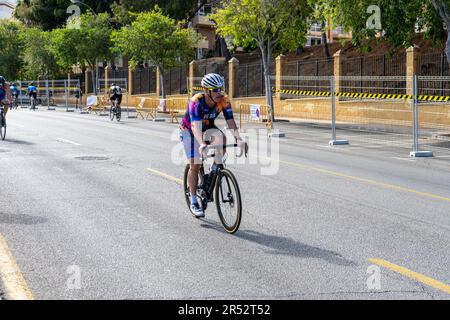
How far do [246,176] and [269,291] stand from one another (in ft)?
24.0

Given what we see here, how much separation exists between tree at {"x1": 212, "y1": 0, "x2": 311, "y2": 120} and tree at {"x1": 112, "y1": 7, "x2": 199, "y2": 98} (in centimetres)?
970

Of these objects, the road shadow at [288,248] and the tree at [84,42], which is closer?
the road shadow at [288,248]

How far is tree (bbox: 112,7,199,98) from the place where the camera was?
42.3m

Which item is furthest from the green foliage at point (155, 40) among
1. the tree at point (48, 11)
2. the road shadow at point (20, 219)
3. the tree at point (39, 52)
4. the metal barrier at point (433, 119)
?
the road shadow at point (20, 219)

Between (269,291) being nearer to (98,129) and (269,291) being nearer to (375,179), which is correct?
(375,179)

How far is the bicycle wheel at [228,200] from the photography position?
308 inches

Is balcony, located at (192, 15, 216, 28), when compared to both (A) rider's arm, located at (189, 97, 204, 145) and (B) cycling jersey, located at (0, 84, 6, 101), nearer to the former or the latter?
(B) cycling jersey, located at (0, 84, 6, 101)

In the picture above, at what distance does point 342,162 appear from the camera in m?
15.5

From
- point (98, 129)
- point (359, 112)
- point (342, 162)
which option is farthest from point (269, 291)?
point (359, 112)

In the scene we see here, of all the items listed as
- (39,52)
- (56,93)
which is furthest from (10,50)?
(56,93)

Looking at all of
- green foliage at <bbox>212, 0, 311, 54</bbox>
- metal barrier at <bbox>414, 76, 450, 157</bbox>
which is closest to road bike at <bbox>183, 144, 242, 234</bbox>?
metal barrier at <bbox>414, 76, 450, 157</bbox>

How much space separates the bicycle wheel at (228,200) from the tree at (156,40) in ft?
113

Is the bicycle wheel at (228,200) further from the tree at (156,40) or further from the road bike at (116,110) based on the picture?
the tree at (156,40)
